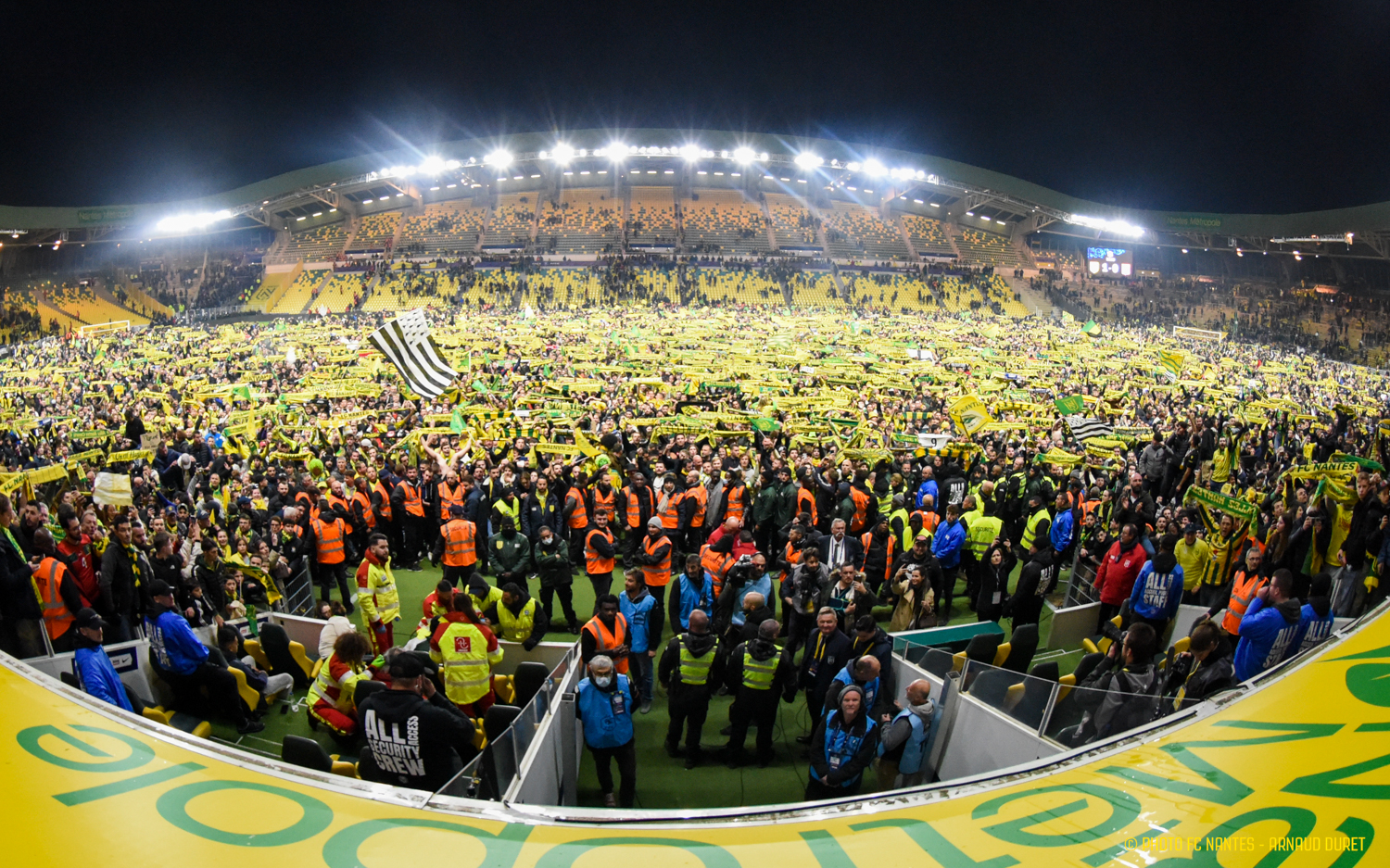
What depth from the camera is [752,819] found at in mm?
3021

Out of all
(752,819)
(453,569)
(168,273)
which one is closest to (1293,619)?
(752,819)

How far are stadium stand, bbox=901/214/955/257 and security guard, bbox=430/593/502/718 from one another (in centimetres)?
7034

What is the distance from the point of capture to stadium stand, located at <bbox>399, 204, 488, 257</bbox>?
2598 inches

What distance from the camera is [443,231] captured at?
68188mm

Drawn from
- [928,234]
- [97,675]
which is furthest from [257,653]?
[928,234]

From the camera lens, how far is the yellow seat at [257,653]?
6.92 m

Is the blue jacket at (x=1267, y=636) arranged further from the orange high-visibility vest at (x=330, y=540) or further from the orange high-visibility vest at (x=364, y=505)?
the orange high-visibility vest at (x=364, y=505)

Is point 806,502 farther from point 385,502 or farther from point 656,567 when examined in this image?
point 385,502

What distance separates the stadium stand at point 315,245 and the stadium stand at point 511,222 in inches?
512

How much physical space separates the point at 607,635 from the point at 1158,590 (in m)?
5.07

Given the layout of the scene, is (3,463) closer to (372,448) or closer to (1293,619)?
(372,448)

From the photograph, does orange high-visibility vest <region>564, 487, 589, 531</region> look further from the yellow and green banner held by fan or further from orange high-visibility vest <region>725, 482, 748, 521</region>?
the yellow and green banner held by fan

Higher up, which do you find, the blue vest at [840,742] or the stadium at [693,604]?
the stadium at [693,604]

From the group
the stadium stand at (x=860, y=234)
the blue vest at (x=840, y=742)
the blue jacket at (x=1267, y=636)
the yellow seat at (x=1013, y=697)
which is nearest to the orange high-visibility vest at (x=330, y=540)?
the blue vest at (x=840, y=742)
